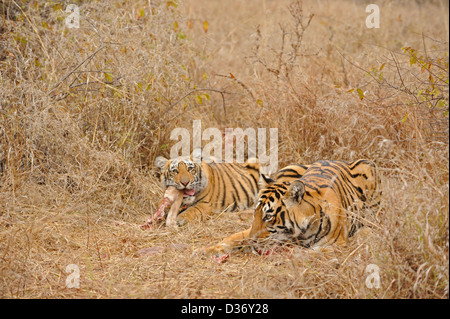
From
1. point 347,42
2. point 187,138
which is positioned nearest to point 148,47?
point 187,138

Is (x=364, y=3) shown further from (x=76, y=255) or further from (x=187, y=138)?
(x=76, y=255)

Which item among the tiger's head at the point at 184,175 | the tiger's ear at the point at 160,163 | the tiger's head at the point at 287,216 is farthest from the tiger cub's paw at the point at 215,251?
the tiger's ear at the point at 160,163

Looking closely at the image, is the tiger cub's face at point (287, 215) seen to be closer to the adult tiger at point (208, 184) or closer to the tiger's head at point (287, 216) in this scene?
the tiger's head at point (287, 216)

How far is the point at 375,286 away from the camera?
3309mm

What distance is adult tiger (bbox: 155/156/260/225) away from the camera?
5490 mm

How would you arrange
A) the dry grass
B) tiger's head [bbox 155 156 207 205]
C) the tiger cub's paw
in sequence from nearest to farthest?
the dry grass
the tiger cub's paw
tiger's head [bbox 155 156 207 205]

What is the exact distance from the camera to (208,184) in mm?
5777

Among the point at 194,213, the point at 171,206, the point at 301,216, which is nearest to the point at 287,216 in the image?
the point at 301,216

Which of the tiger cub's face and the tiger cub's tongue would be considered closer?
the tiger cub's face

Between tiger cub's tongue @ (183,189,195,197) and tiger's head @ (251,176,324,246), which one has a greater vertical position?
tiger cub's tongue @ (183,189,195,197)

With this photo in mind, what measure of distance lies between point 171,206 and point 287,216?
5.43ft

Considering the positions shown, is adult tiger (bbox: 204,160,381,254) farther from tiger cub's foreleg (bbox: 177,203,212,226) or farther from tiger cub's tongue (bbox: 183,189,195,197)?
tiger cub's tongue (bbox: 183,189,195,197)

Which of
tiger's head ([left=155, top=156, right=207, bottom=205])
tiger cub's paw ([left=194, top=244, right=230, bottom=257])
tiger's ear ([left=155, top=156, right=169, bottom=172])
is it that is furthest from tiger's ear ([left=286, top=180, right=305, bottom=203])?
tiger's ear ([left=155, top=156, right=169, bottom=172])

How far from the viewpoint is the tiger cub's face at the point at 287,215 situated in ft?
13.6
